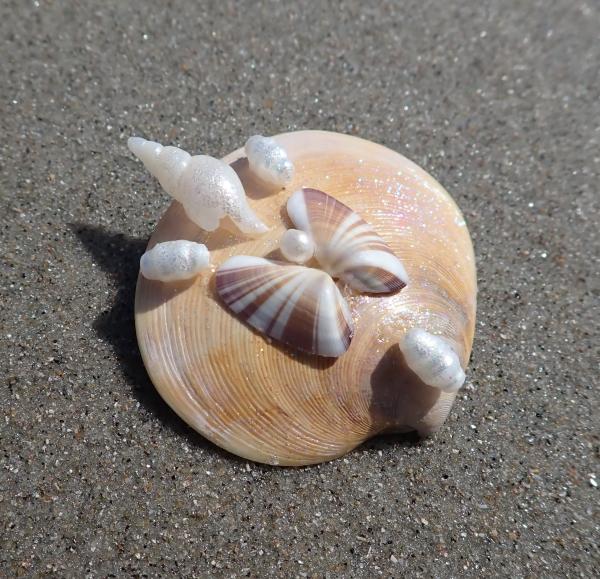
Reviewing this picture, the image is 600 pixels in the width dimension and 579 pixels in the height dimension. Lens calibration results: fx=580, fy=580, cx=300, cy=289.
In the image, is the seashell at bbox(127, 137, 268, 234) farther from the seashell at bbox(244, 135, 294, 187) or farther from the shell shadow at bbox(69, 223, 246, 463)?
the shell shadow at bbox(69, 223, 246, 463)

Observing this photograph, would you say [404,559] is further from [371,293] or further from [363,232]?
[363,232]

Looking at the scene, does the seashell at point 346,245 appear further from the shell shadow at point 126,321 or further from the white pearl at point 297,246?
the shell shadow at point 126,321

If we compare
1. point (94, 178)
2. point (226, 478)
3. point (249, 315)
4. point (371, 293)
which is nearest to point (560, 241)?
point (371, 293)

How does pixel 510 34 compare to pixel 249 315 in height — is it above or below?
above

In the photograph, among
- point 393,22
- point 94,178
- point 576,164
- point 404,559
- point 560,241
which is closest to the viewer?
point 404,559

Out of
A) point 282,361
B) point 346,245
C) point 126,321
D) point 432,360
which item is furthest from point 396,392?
point 126,321

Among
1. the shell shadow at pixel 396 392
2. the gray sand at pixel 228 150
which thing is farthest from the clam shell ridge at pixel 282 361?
the gray sand at pixel 228 150
